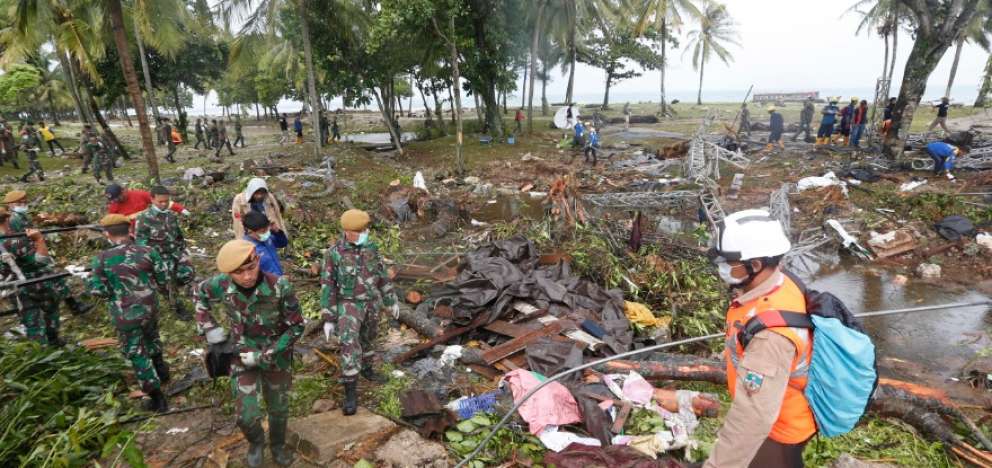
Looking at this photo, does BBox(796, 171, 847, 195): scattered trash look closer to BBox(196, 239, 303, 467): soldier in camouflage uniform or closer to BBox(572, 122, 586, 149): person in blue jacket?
BBox(572, 122, 586, 149): person in blue jacket

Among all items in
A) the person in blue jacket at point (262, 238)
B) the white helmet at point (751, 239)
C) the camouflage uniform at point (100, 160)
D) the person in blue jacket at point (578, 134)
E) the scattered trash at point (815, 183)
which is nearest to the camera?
the white helmet at point (751, 239)

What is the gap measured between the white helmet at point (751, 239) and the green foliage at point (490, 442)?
2.29 meters

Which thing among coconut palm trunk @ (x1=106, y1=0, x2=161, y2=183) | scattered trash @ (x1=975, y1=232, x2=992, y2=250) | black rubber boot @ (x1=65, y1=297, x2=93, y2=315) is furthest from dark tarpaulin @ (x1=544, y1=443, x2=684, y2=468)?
coconut palm trunk @ (x1=106, y1=0, x2=161, y2=183)

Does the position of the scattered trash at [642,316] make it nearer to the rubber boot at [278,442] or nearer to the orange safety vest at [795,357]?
the orange safety vest at [795,357]

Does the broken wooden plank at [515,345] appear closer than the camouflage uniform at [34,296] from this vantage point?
No

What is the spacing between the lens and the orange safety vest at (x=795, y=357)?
199 cm

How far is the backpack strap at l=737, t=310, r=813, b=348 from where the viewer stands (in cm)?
195

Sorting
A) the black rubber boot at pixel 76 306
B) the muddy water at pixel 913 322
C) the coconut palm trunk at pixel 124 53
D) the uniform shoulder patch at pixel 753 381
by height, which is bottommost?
the muddy water at pixel 913 322

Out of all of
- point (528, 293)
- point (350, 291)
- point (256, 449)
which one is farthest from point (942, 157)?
point (256, 449)

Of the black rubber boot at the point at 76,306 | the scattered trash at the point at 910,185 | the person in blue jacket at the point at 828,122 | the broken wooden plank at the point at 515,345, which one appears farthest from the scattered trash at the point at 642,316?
the person in blue jacket at the point at 828,122

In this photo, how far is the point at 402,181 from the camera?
1384cm

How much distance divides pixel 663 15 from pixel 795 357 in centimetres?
1932

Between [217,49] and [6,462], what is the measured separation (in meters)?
28.6

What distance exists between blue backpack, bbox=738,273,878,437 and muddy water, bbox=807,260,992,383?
4443 millimetres
